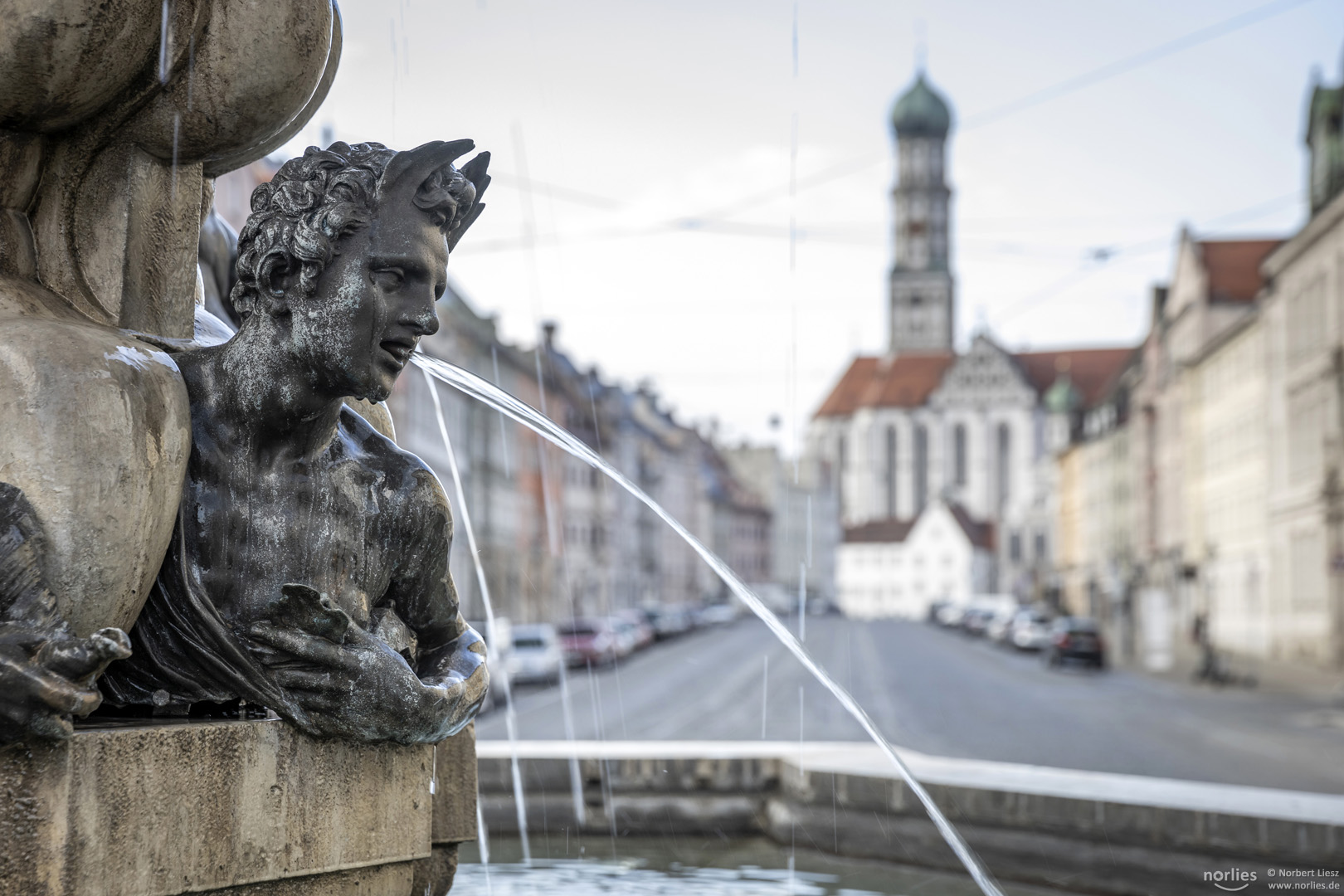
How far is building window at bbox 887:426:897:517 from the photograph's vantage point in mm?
136000

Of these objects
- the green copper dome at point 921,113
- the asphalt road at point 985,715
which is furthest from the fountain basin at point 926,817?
the green copper dome at point 921,113

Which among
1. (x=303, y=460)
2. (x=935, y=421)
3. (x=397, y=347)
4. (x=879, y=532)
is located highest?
(x=935, y=421)

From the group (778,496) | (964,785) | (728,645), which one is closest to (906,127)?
(778,496)

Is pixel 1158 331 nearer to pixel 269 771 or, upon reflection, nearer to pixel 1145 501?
pixel 1145 501

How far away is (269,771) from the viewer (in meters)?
2.30

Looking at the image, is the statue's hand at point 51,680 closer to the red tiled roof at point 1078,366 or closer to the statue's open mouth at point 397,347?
the statue's open mouth at point 397,347

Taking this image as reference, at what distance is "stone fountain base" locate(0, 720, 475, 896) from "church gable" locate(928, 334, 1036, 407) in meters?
134

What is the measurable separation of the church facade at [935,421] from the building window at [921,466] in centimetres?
10

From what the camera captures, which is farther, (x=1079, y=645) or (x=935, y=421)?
(x=935, y=421)

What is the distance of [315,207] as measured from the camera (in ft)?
7.83

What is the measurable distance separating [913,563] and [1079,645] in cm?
9492

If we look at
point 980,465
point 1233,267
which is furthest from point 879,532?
point 1233,267

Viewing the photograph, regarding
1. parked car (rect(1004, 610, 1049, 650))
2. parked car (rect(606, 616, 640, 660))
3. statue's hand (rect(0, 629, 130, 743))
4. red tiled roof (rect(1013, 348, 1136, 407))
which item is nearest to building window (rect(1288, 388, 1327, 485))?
parked car (rect(1004, 610, 1049, 650))

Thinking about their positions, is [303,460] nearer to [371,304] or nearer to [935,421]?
[371,304]
